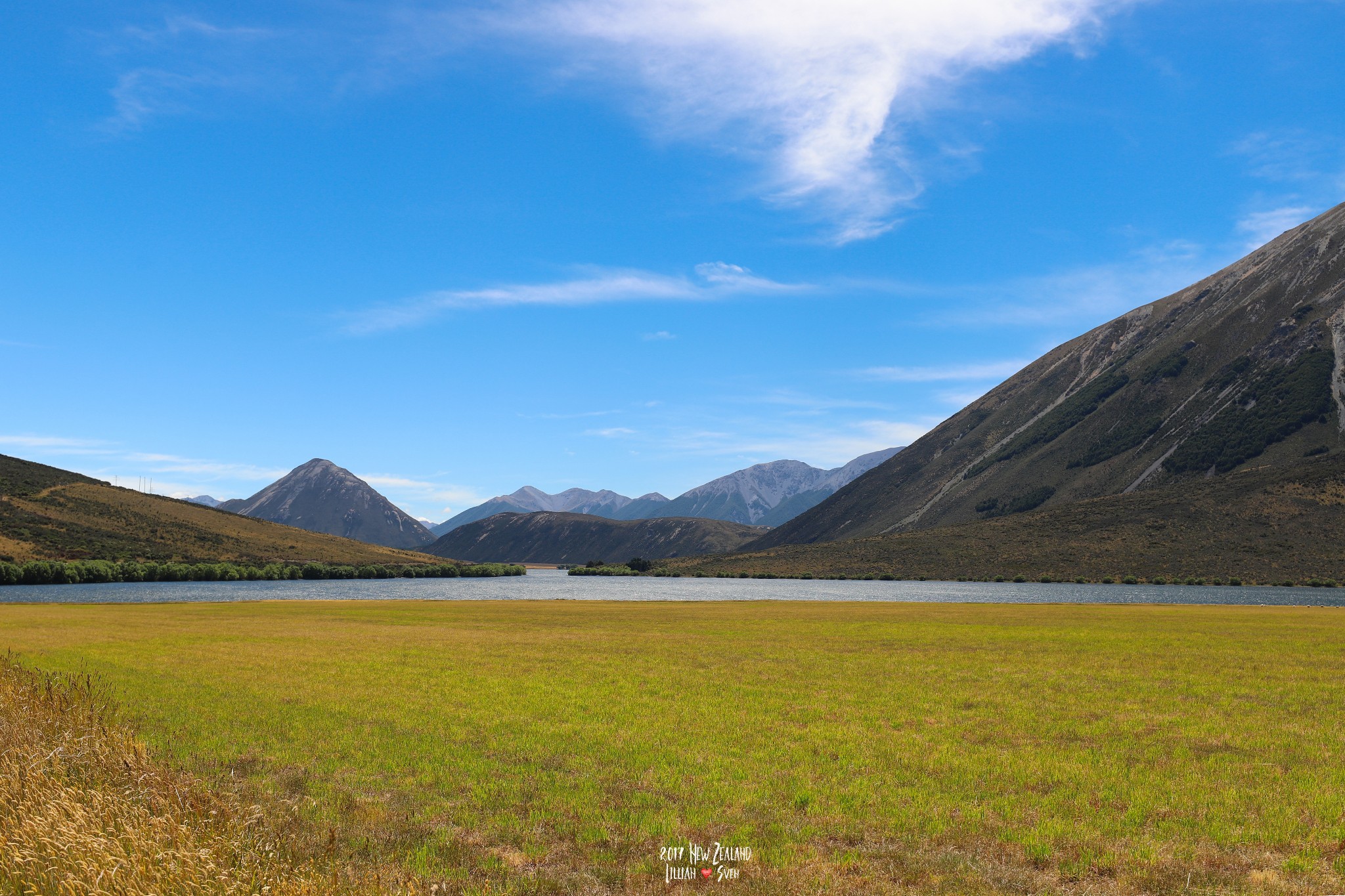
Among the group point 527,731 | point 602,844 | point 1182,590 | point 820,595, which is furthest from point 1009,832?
point 1182,590

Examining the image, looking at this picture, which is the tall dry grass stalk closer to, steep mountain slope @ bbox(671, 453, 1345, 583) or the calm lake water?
the calm lake water

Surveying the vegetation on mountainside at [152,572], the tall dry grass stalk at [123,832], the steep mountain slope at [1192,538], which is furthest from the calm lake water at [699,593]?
the tall dry grass stalk at [123,832]

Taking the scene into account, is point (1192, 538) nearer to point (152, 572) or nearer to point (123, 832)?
point (123, 832)

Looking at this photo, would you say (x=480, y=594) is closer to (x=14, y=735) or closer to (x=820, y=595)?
(x=820, y=595)

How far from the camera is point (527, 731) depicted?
18672mm

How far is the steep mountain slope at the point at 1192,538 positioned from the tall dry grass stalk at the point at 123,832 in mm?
170703

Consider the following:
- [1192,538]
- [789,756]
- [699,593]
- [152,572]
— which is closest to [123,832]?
[789,756]

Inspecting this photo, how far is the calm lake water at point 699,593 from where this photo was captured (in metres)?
93.4

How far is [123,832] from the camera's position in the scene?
10203 millimetres

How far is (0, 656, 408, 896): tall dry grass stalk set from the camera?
8.90 m

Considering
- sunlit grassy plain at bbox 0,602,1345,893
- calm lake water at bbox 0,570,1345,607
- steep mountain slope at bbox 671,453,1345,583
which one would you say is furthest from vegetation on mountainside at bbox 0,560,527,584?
steep mountain slope at bbox 671,453,1345,583

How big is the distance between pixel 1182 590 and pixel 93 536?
215106 mm

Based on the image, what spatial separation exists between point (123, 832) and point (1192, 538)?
19277 centimetres

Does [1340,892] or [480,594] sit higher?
[1340,892]
